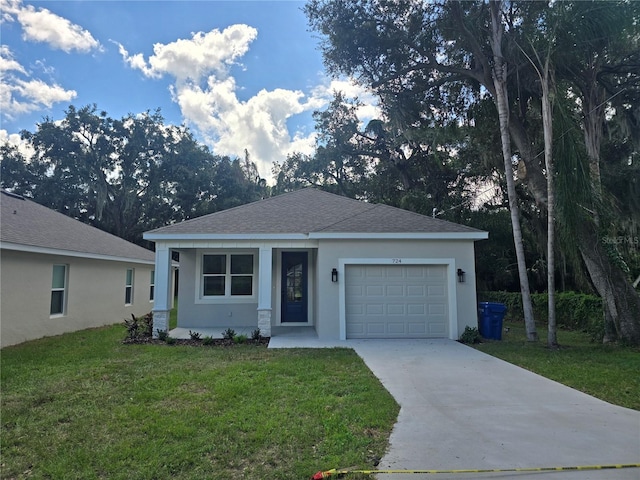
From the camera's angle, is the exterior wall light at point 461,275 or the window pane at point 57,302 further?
the window pane at point 57,302

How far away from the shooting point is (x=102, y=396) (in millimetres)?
4988

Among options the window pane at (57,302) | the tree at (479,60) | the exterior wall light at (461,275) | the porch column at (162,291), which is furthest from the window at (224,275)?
the tree at (479,60)

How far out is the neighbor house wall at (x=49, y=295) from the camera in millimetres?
8977

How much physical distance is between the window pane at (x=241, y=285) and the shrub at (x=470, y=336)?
19.9 ft

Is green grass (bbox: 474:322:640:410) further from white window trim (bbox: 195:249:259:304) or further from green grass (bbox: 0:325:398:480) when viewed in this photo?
white window trim (bbox: 195:249:259:304)

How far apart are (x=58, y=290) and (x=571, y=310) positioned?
1573cm

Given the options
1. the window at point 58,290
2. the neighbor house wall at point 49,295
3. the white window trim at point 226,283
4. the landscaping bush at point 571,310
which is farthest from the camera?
the white window trim at point 226,283

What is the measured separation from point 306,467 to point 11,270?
363 inches

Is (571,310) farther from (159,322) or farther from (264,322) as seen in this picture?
(159,322)

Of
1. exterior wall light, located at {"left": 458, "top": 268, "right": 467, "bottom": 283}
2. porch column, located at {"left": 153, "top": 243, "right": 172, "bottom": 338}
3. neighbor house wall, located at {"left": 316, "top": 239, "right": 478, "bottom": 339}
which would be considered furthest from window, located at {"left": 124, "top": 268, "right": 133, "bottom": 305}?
exterior wall light, located at {"left": 458, "top": 268, "right": 467, "bottom": 283}

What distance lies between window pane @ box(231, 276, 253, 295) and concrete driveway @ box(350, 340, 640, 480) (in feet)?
19.2

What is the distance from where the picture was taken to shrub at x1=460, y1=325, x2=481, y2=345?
9.34 metres

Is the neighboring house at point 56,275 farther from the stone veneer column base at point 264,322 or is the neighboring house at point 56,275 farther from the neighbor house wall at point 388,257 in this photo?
the neighbor house wall at point 388,257

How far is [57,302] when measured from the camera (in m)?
10.9
